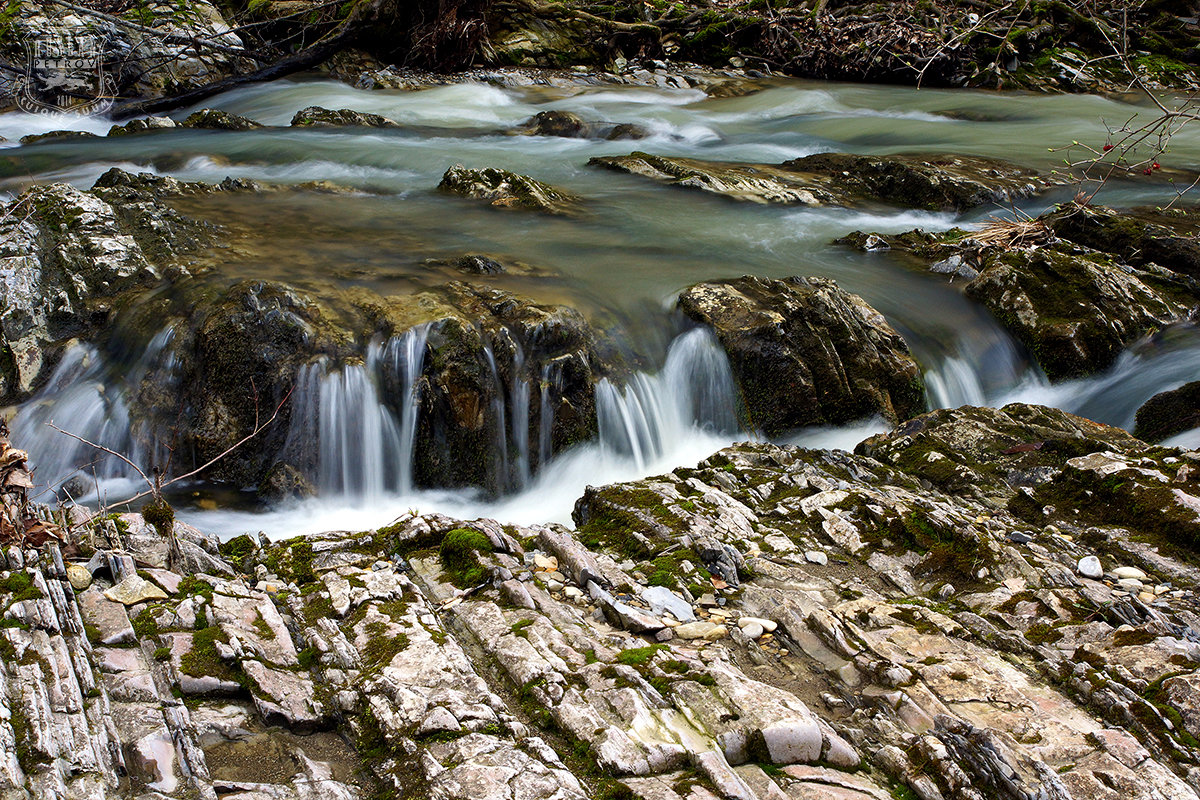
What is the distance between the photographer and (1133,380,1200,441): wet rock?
8415mm

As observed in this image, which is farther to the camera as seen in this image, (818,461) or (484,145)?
(484,145)

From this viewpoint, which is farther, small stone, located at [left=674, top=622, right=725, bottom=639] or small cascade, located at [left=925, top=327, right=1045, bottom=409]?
small cascade, located at [left=925, top=327, right=1045, bottom=409]

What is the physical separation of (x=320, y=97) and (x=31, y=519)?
60.0 ft

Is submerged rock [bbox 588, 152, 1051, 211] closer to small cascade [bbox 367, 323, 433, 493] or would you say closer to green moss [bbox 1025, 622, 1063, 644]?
small cascade [bbox 367, 323, 433, 493]

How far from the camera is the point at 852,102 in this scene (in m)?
20.9

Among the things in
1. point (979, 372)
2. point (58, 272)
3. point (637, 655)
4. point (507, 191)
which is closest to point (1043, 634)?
point (637, 655)

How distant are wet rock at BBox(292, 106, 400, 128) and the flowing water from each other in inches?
21.5

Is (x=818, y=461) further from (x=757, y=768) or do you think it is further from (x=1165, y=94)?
(x=1165, y=94)

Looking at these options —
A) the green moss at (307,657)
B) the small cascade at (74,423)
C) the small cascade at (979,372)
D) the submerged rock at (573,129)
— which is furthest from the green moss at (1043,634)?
the submerged rock at (573,129)

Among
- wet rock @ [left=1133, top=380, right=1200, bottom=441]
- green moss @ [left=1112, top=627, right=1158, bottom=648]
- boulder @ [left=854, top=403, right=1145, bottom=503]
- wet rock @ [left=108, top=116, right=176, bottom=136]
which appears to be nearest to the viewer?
green moss @ [left=1112, top=627, right=1158, bottom=648]

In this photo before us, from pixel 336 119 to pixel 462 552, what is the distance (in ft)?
50.7

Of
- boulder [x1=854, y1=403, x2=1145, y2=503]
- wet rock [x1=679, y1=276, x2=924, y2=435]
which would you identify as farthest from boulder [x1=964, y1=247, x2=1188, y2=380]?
boulder [x1=854, y1=403, x2=1145, y2=503]

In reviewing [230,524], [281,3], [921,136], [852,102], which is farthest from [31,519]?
[281,3]

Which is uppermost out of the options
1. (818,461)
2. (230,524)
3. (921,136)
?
(921,136)
